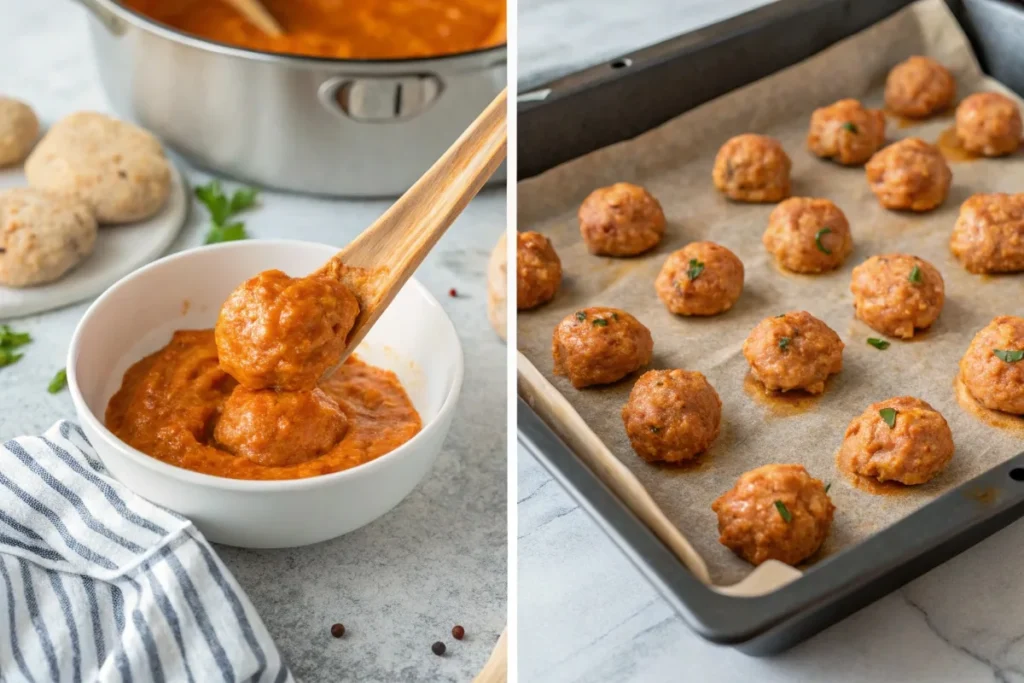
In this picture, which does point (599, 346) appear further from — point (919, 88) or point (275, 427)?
point (919, 88)

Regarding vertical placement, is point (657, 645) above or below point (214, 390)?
below

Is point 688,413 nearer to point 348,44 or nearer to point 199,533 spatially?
point 199,533

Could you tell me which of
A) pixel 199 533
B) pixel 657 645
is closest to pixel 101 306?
pixel 199 533

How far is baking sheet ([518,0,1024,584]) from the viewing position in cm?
258

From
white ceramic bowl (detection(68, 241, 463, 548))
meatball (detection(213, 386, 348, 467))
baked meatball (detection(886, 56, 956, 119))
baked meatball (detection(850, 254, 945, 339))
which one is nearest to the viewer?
white ceramic bowl (detection(68, 241, 463, 548))

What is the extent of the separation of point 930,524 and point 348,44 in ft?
7.87

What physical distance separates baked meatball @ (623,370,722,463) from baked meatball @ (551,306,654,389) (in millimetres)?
105

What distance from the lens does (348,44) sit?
3.74 meters

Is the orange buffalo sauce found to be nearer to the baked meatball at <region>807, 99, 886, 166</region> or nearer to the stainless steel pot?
the stainless steel pot

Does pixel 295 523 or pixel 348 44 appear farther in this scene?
pixel 348 44

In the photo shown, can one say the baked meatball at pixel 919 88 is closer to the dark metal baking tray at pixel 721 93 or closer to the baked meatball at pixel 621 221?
the dark metal baking tray at pixel 721 93

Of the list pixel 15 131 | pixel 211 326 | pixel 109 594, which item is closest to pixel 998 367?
pixel 211 326

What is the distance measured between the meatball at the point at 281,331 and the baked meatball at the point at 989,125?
211cm

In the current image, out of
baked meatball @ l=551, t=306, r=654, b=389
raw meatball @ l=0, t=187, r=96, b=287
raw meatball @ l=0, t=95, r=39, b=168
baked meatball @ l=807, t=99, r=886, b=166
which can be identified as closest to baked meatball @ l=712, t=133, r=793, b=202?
baked meatball @ l=807, t=99, r=886, b=166
